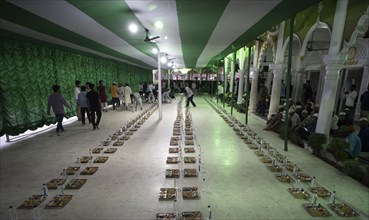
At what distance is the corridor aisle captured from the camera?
320cm

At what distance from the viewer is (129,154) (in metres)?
5.55

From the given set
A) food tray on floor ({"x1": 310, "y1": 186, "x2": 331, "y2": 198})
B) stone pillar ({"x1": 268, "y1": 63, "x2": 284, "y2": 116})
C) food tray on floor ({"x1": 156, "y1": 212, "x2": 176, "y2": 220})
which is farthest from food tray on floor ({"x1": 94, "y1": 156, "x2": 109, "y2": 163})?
stone pillar ({"x1": 268, "y1": 63, "x2": 284, "y2": 116})

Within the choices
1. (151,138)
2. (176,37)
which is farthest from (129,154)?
(176,37)

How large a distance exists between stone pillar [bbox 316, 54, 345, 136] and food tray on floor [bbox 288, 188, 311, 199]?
9.07ft

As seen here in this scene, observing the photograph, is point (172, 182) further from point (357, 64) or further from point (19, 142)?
point (357, 64)

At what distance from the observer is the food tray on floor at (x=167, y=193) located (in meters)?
3.51

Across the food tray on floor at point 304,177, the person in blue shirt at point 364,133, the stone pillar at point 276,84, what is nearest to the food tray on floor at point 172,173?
the food tray on floor at point 304,177

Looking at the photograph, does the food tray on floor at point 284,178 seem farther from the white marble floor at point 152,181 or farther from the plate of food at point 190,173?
the plate of food at point 190,173

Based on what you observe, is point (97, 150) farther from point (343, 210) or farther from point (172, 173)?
point (343, 210)

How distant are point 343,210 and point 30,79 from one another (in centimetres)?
928

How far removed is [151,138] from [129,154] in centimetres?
149

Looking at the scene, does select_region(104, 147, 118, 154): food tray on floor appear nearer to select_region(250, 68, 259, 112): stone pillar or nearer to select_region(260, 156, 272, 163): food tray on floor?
select_region(260, 156, 272, 163): food tray on floor

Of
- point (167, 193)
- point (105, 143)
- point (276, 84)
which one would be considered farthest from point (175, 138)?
point (276, 84)

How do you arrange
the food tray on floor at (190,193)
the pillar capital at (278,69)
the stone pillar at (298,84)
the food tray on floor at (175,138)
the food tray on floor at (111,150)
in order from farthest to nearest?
1. the stone pillar at (298,84)
2. the pillar capital at (278,69)
3. the food tray on floor at (175,138)
4. the food tray on floor at (111,150)
5. the food tray on floor at (190,193)
